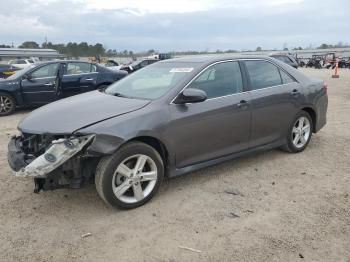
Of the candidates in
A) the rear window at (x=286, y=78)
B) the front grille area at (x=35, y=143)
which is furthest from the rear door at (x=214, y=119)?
the front grille area at (x=35, y=143)

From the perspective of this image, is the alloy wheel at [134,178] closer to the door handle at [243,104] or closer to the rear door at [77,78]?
the door handle at [243,104]

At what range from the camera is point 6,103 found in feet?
32.2

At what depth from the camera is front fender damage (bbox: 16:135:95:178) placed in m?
3.48

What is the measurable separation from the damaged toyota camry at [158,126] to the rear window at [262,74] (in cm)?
2

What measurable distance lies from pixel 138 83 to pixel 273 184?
214 cm

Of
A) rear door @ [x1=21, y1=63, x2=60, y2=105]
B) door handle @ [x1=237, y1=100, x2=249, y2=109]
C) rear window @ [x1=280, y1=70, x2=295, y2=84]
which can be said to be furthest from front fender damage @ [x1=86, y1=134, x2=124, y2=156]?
rear door @ [x1=21, y1=63, x2=60, y2=105]

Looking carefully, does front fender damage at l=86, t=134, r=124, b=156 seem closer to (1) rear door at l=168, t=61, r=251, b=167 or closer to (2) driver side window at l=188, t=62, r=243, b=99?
(1) rear door at l=168, t=61, r=251, b=167

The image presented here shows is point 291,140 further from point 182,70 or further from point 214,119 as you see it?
point 182,70

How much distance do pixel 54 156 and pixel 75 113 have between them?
2.18ft

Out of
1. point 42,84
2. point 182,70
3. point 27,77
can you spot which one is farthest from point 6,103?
point 182,70

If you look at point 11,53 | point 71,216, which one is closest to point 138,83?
point 71,216

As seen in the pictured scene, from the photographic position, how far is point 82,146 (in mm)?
3545

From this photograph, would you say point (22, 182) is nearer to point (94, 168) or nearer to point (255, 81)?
point (94, 168)

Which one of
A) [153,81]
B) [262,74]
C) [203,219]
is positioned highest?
[262,74]
